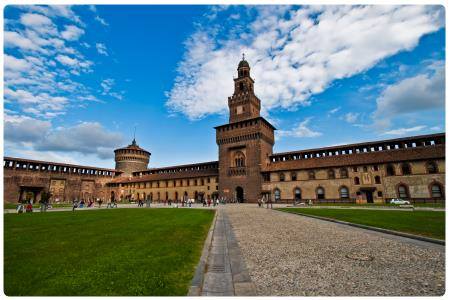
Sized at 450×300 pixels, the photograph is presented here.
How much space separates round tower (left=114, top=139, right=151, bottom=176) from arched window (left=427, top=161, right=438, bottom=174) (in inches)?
2771

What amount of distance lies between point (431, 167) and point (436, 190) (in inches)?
127

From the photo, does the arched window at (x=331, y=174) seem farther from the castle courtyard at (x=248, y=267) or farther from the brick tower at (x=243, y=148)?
the castle courtyard at (x=248, y=267)

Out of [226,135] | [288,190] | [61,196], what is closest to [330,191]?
[288,190]

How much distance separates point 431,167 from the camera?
34.3 m

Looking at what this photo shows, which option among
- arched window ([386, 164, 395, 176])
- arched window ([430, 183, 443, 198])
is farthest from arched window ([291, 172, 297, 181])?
arched window ([430, 183, 443, 198])

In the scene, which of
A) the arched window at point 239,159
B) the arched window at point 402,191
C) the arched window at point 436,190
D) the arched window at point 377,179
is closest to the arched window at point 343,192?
the arched window at point 377,179

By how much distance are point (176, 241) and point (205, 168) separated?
169 ft

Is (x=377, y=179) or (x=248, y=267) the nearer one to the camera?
(x=248, y=267)

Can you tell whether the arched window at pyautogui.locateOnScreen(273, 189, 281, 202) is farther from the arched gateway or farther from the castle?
the arched gateway

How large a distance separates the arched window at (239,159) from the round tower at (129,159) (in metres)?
39.6

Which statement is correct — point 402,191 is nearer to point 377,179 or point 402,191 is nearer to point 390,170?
point 390,170

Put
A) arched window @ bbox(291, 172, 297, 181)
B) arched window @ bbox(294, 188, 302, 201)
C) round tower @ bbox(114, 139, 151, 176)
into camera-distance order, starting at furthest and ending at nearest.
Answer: round tower @ bbox(114, 139, 151, 176)
arched window @ bbox(291, 172, 297, 181)
arched window @ bbox(294, 188, 302, 201)

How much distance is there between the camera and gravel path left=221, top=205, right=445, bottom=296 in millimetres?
4273

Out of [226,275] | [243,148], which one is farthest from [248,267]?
[243,148]
